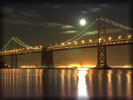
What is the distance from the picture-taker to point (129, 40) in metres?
57.3

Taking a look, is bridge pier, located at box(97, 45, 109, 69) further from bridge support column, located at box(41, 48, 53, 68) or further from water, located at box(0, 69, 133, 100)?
water, located at box(0, 69, 133, 100)

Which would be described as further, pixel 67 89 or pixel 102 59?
pixel 102 59

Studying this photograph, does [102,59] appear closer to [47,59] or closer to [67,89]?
[47,59]

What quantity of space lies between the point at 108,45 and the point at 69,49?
1146 centimetres

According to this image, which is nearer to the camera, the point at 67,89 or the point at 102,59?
the point at 67,89

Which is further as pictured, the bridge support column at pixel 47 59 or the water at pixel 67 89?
the bridge support column at pixel 47 59

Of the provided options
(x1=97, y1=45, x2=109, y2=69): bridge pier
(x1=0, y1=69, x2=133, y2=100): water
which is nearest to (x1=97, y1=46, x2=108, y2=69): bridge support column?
(x1=97, y1=45, x2=109, y2=69): bridge pier

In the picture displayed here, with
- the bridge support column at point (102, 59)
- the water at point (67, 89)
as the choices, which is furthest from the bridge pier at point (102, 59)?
the water at point (67, 89)

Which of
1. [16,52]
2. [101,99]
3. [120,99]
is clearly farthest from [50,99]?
[16,52]

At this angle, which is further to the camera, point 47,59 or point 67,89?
point 47,59

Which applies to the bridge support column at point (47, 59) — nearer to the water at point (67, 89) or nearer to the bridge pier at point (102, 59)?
the bridge pier at point (102, 59)

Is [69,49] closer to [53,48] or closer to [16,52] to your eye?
[53,48]

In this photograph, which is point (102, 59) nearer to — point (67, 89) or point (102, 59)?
point (102, 59)

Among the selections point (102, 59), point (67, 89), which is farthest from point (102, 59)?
point (67, 89)
